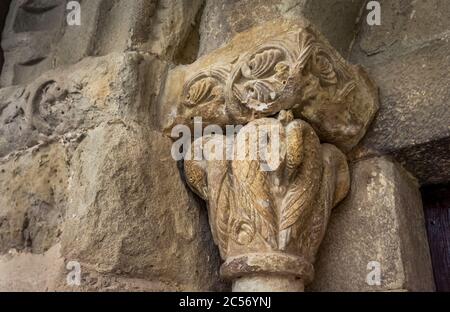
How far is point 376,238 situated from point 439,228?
28 cm

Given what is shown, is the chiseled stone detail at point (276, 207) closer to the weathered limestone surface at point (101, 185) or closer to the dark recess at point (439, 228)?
the weathered limestone surface at point (101, 185)

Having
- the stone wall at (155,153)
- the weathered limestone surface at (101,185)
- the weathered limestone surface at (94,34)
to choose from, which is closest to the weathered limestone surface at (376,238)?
the stone wall at (155,153)

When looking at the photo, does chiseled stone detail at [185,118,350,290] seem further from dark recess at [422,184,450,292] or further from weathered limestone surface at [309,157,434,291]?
dark recess at [422,184,450,292]

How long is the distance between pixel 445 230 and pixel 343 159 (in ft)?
1.21

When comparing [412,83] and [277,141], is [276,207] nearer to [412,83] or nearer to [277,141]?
[277,141]

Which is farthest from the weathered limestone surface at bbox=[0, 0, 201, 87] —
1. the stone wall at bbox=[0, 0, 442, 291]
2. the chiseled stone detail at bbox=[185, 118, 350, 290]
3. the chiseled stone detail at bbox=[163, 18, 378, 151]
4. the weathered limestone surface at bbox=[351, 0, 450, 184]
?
the weathered limestone surface at bbox=[351, 0, 450, 184]

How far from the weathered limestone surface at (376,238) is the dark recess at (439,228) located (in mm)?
52

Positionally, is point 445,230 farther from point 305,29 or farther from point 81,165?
point 81,165

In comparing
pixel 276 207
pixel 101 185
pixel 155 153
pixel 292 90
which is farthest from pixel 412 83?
pixel 101 185

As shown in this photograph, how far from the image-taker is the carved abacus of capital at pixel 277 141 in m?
1.28

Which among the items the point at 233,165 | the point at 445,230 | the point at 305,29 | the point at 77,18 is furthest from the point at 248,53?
the point at 445,230

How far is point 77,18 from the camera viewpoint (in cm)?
164

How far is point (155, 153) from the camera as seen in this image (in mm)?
1417

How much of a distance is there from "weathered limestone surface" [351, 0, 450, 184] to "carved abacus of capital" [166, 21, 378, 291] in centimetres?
7
